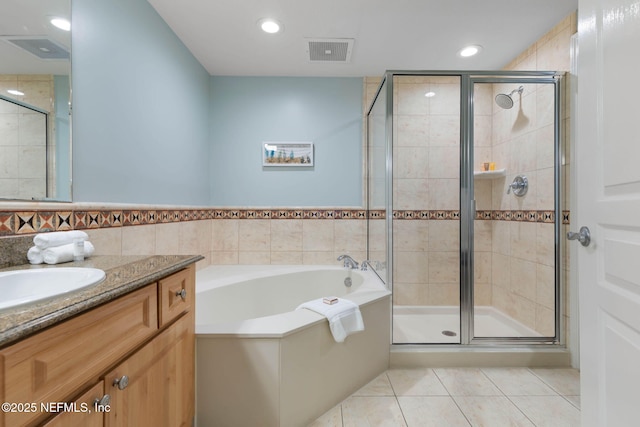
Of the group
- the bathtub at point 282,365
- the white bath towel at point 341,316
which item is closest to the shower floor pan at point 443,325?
the bathtub at point 282,365

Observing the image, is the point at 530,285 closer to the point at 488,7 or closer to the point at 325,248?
the point at 325,248

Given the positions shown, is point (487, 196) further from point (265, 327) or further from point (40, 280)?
point (40, 280)

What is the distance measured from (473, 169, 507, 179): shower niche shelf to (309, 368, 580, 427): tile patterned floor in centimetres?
134

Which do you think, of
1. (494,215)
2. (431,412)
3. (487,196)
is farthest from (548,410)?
(487,196)

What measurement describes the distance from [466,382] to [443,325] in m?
0.61

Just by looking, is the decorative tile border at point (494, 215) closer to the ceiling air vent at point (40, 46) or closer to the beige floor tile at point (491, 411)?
the beige floor tile at point (491, 411)

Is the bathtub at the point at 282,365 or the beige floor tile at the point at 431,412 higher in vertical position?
the bathtub at the point at 282,365

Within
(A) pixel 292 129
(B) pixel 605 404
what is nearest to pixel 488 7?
(A) pixel 292 129

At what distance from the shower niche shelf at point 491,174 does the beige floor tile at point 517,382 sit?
4.36ft

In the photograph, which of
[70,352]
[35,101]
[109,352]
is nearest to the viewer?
[70,352]

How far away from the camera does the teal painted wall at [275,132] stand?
106 inches

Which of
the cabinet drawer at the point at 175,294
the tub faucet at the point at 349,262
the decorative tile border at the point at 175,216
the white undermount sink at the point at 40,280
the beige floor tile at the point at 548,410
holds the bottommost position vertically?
the beige floor tile at the point at 548,410

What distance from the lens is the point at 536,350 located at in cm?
185

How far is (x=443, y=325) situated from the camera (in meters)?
2.26
